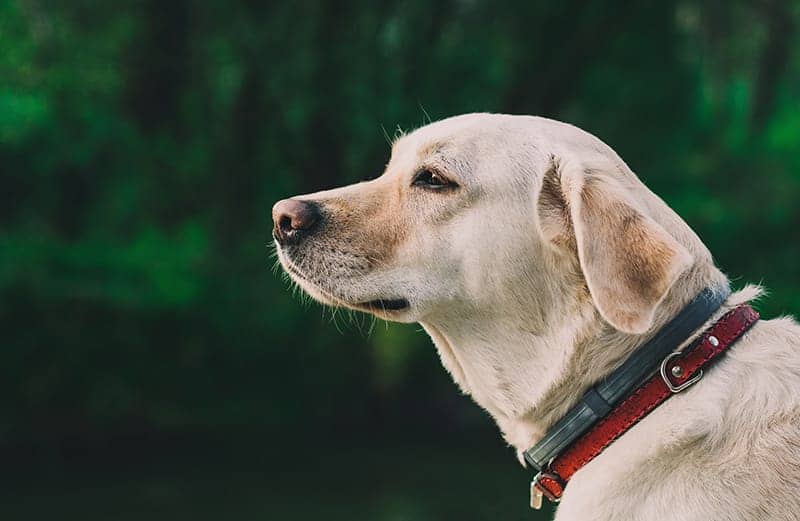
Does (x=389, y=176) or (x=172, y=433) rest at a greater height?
(x=172, y=433)

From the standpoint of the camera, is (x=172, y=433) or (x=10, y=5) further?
(x=10, y=5)

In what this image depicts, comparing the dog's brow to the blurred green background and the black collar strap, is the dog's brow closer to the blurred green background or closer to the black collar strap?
the black collar strap

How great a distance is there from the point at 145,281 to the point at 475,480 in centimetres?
465

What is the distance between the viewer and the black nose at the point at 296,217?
325 centimetres

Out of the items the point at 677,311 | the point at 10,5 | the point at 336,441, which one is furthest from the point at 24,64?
the point at 677,311

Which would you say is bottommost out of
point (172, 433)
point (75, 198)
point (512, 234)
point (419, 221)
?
point (512, 234)

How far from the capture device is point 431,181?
129 inches

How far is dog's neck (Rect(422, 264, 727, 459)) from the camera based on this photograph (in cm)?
286

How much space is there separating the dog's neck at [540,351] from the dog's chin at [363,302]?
0.13 m

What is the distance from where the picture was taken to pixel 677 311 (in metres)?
2.84

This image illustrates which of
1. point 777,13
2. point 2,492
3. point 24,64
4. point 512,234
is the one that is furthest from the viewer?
point 777,13

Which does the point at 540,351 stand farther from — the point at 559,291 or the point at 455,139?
the point at 455,139

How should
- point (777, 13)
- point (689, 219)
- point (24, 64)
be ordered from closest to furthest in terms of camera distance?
1. point (24, 64)
2. point (689, 219)
3. point (777, 13)

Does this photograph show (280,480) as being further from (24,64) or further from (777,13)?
(777,13)
